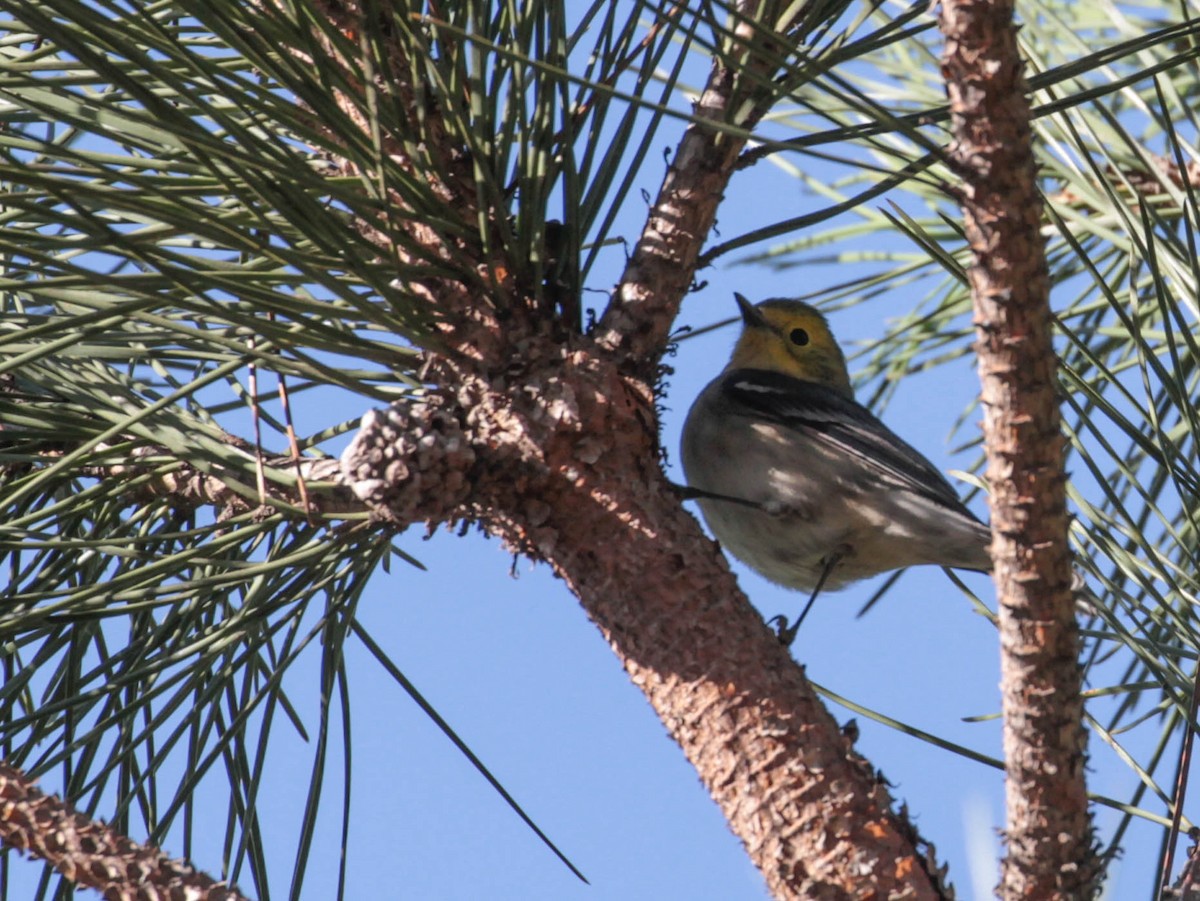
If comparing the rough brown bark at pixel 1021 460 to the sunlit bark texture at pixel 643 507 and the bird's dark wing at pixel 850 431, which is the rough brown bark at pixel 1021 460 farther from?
the bird's dark wing at pixel 850 431

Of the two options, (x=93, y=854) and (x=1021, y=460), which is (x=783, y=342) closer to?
(x=1021, y=460)

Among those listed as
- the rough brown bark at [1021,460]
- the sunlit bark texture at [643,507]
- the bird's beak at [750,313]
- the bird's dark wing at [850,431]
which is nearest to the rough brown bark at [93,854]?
the sunlit bark texture at [643,507]

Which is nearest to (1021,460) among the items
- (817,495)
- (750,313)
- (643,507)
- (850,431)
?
(643,507)

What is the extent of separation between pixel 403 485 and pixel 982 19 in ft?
3.05

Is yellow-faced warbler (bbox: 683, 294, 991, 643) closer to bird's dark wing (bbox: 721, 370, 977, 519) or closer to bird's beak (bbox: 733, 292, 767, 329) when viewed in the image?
bird's dark wing (bbox: 721, 370, 977, 519)

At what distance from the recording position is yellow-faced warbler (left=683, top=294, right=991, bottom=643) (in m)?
4.18

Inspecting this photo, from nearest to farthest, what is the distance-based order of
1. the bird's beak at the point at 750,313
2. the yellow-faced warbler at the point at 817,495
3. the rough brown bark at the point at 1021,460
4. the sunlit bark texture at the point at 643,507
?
the rough brown bark at the point at 1021,460, the sunlit bark texture at the point at 643,507, the yellow-faced warbler at the point at 817,495, the bird's beak at the point at 750,313

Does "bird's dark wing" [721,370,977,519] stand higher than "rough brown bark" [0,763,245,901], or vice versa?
"bird's dark wing" [721,370,977,519]

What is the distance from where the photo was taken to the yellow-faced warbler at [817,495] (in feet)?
13.7

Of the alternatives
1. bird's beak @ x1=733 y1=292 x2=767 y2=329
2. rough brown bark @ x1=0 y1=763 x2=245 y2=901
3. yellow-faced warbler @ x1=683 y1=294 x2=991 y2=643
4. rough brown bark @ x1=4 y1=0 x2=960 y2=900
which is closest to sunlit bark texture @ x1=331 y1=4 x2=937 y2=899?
rough brown bark @ x1=4 y1=0 x2=960 y2=900

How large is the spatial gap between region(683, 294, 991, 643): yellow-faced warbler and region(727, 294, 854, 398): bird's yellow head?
85cm

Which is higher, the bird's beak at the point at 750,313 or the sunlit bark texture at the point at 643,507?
the bird's beak at the point at 750,313

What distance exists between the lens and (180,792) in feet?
7.34

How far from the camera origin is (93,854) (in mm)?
1511
